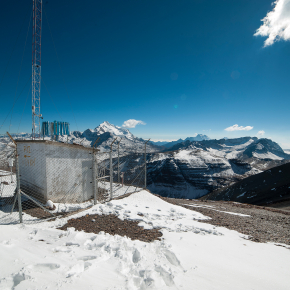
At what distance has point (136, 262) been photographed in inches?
153

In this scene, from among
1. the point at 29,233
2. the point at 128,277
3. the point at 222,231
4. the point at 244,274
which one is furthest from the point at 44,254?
the point at 222,231

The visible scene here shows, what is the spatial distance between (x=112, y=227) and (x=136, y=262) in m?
2.59

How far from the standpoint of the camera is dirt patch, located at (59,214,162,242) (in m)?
5.63

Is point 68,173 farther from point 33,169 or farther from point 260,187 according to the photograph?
point 260,187

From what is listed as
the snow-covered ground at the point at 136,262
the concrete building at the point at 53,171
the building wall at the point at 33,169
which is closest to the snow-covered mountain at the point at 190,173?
the concrete building at the point at 53,171

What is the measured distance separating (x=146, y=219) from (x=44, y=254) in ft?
13.9

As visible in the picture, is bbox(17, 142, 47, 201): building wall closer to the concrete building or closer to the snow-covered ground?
the concrete building

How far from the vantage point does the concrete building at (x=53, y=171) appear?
934 cm

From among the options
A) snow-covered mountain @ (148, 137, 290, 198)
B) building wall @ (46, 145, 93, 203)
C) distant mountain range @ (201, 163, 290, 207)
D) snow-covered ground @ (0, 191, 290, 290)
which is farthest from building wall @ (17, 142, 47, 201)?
snow-covered mountain @ (148, 137, 290, 198)

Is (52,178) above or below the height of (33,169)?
below

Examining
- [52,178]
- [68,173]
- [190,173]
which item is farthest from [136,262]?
[190,173]

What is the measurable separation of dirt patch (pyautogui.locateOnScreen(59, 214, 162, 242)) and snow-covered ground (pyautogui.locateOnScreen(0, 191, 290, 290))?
18.4 inches

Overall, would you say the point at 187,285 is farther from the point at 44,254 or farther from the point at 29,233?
the point at 29,233

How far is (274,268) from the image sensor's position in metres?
4.12
